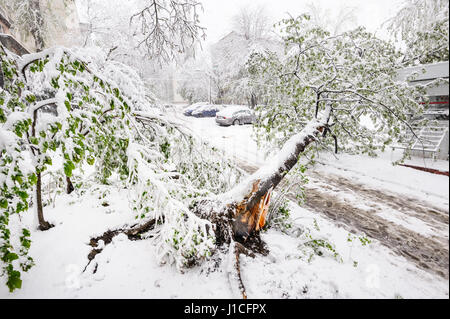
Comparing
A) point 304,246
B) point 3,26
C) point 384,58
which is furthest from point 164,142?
point 3,26

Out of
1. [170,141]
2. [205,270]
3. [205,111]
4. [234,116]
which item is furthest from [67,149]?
[205,111]

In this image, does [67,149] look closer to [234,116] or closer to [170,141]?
[170,141]

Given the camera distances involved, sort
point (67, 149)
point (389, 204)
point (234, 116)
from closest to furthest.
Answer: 1. point (67, 149)
2. point (389, 204)
3. point (234, 116)

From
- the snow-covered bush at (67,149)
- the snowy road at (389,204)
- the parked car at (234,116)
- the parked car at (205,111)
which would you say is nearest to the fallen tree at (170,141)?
the snow-covered bush at (67,149)

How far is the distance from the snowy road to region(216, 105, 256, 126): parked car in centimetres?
801

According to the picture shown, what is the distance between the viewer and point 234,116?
1675 cm

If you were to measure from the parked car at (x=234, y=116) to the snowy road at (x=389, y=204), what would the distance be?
801 cm

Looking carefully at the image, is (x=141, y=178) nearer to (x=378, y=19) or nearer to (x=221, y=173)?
(x=221, y=173)

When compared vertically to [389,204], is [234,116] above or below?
above

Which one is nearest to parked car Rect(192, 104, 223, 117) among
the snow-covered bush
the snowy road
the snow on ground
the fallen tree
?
the snowy road

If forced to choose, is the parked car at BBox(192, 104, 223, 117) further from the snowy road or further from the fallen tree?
the fallen tree

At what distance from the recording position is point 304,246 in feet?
10.3

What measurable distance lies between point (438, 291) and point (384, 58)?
396 centimetres

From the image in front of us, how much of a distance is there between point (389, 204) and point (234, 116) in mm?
13971
